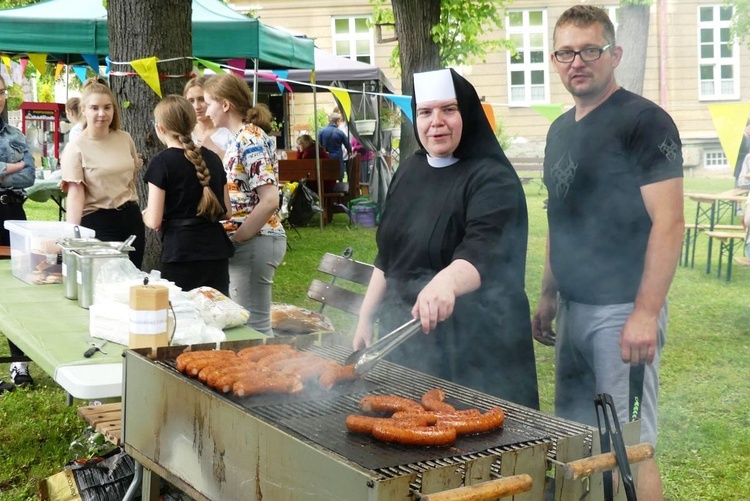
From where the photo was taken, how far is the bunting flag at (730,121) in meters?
6.91

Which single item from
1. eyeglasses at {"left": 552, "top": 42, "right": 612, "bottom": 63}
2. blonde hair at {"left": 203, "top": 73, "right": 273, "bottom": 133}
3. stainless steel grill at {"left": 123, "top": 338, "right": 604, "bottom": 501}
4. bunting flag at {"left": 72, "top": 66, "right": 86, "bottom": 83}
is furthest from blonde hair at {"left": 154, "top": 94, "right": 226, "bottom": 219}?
bunting flag at {"left": 72, "top": 66, "right": 86, "bottom": 83}

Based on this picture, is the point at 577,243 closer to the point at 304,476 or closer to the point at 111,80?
the point at 304,476

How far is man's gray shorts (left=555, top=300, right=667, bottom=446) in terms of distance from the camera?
2895 mm

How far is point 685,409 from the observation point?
5.36 metres

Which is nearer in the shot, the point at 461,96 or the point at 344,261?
the point at 461,96

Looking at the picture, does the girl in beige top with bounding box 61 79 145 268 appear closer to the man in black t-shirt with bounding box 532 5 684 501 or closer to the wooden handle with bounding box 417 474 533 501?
the man in black t-shirt with bounding box 532 5 684 501

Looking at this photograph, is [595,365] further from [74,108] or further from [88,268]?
[74,108]

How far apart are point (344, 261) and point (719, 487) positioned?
2.33 meters

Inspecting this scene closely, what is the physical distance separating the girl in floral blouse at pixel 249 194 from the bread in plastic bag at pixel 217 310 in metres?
1.24

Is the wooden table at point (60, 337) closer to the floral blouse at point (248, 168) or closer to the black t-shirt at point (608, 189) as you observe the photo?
the floral blouse at point (248, 168)

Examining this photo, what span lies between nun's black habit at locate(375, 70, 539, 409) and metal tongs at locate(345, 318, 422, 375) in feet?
1.30

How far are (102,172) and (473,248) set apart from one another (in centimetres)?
318

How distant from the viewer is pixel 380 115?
14.7m

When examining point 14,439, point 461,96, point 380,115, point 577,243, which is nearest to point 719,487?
point 577,243
